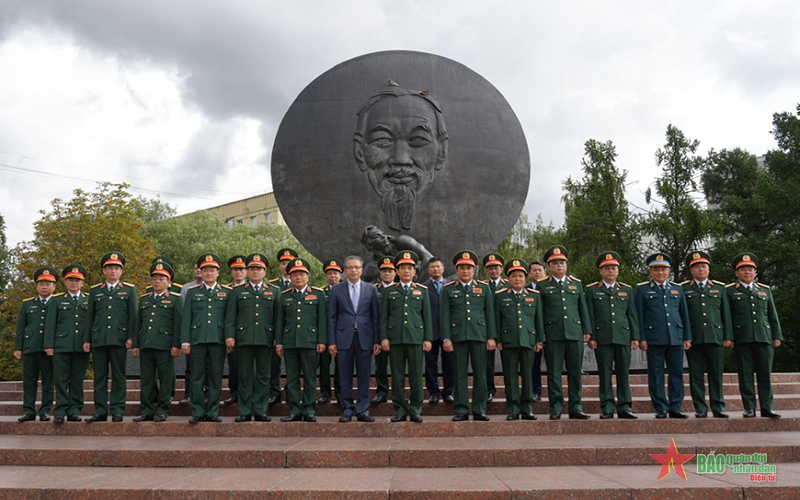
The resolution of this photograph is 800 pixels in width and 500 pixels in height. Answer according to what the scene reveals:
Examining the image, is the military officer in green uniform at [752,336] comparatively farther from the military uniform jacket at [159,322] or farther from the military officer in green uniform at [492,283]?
the military uniform jacket at [159,322]

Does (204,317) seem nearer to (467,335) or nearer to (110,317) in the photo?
(110,317)

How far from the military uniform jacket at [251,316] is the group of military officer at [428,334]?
0.5 inches

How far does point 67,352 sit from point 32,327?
57 centimetres

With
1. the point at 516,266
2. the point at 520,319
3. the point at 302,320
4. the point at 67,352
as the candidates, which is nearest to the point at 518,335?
the point at 520,319

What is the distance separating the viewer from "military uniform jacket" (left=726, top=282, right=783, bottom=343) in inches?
234

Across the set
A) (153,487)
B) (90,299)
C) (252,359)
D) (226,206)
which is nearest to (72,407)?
(90,299)

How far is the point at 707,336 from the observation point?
5.93 metres

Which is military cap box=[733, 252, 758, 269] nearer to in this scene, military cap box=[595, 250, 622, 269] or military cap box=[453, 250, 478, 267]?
military cap box=[595, 250, 622, 269]

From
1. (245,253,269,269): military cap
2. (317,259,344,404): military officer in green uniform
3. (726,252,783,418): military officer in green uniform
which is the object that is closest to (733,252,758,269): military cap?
(726,252,783,418): military officer in green uniform

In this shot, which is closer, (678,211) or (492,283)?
(492,283)

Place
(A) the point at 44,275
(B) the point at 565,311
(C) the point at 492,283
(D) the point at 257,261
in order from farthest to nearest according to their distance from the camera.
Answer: (C) the point at 492,283, (A) the point at 44,275, (D) the point at 257,261, (B) the point at 565,311

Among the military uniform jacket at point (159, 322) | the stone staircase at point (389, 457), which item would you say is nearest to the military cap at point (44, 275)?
the military uniform jacket at point (159, 322)

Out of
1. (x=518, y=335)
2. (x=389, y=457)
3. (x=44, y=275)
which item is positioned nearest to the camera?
(x=389, y=457)

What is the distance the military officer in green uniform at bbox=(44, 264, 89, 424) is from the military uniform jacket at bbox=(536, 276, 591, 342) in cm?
456
